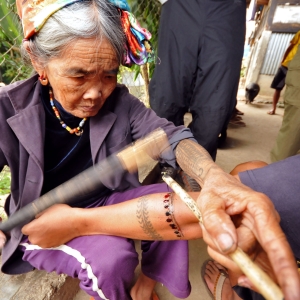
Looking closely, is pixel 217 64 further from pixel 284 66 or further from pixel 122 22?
pixel 284 66

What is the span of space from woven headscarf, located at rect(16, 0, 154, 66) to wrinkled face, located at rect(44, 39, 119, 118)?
0.40 ft

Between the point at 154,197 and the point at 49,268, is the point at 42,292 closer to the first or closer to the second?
the point at 49,268

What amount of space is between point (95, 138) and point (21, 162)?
32 cm

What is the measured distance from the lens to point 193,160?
1.00 meters

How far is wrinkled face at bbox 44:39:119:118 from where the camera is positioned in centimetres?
84

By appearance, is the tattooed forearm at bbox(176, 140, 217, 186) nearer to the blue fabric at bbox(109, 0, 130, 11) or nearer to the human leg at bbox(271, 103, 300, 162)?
the blue fabric at bbox(109, 0, 130, 11)

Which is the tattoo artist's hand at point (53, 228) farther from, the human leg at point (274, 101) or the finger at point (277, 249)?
the human leg at point (274, 101)

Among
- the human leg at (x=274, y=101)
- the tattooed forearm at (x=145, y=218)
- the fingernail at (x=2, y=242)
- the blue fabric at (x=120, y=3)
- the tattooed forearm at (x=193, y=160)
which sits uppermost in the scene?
the blue fabric at (x=120, y=3)

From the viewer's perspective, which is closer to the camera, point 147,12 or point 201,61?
point 201,61

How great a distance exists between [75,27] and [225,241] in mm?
828

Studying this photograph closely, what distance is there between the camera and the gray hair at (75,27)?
81cm

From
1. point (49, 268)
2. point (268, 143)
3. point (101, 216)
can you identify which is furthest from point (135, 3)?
point (268, 143)

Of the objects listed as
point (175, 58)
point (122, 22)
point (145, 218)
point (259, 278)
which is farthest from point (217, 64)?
point (259, 278)

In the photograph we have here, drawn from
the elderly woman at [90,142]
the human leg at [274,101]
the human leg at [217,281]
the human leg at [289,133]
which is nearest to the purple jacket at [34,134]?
the elderly woman at [90,142]
